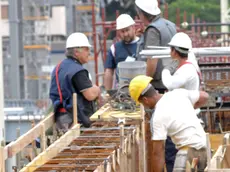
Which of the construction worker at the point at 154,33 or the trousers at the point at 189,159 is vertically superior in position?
the construction worker at the point at 154,33

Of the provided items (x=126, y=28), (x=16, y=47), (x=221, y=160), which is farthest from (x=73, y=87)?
(x=16, y=47)

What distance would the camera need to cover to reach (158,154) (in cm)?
935

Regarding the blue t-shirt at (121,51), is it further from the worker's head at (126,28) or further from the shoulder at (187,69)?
the shoulder at (187,69)

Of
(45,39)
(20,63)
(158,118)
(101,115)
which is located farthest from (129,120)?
(45,39)

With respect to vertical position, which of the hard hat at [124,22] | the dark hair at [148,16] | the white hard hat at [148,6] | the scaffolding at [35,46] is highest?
the white hard hat at [148,6]

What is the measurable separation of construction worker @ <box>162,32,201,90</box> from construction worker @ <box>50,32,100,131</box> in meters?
1.86

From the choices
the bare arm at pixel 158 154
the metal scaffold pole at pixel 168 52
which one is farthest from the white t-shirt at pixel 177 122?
the metal scaffold pole at pixel 168 52

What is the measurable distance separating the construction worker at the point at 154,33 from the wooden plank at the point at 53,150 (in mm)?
1281

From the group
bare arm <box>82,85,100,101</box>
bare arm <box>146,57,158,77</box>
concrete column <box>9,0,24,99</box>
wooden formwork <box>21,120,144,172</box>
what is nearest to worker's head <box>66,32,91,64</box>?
bare arm <box>82,85,100,101</box>

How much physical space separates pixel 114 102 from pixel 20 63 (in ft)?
85.4

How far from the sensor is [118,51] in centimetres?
1403

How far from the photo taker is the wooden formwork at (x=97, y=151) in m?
8.95

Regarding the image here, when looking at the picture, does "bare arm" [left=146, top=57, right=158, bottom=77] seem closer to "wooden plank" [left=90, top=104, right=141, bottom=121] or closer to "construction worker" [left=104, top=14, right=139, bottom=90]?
"wooden plank" [left=90, top=104, right=141, bottom=121]

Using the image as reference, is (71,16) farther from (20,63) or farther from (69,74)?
(69,74)
